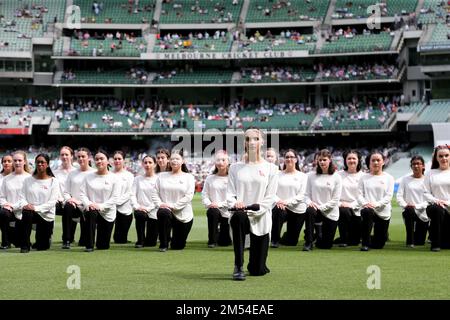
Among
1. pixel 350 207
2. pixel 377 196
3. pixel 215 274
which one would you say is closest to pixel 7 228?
pixel 215 274

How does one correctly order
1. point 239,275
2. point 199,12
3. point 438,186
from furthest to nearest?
1. point 199,12
2. point 438,186
3. point 239,275

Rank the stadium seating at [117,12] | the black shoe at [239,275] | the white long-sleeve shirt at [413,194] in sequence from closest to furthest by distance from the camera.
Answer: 1. the black shoe at [239,275]
2. the white long-sleeve shirt at [413,194]
3. the stadium seating at [117,12]

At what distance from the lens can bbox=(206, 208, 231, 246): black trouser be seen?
1792 cm

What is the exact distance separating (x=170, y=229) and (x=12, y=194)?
10.3ft

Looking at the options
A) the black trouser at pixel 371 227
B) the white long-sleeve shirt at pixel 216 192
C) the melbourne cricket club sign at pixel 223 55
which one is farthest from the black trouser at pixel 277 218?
the melbourne cricket club sign at pixel 223 55

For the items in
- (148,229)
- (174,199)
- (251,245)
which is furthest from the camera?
(148,229)

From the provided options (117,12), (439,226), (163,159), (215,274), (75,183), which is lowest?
(215,274)

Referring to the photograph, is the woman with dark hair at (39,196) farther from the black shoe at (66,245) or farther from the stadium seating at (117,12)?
the stadium seating at (117,12)

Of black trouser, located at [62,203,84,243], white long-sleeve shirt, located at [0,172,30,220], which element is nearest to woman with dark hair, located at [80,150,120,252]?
black trouser, located at [62,203,84,243]

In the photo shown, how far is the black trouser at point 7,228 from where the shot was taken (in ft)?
55.9

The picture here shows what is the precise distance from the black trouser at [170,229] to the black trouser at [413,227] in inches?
169

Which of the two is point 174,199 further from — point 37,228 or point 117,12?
point 117,12

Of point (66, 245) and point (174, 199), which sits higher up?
point (174, 199)

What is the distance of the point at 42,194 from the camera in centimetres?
1681
